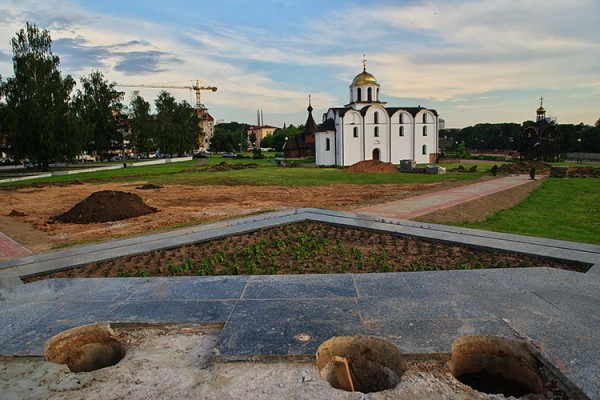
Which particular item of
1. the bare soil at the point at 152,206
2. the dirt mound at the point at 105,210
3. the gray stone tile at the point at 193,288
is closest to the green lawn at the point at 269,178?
the bare soil at the point at 152,206

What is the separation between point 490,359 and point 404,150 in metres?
50.4

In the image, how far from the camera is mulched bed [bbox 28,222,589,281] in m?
6.29

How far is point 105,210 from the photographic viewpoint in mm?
12789

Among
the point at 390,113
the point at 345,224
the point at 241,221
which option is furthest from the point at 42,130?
the point at 390,113

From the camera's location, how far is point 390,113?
2031 inches

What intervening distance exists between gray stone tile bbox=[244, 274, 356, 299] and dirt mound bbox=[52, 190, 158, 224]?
8989 mm

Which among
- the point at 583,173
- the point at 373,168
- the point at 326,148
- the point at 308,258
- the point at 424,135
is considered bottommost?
the point at 308,258

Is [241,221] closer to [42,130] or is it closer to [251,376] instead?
[251,376]

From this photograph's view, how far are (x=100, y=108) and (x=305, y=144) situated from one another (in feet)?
101

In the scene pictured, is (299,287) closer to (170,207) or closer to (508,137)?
(170,207)

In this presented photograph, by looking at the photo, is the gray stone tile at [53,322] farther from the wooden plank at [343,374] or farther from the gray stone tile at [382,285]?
the gray stone tile at [382,285]

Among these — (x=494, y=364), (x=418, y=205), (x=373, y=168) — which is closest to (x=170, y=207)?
(x=418, y=205)

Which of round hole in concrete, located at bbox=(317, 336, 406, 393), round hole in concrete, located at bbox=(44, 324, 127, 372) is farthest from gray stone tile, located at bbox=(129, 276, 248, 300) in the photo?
round hole in concrete, located at bbox=(317, 336, 406, 393)

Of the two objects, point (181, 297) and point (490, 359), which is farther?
point (181, 297)
